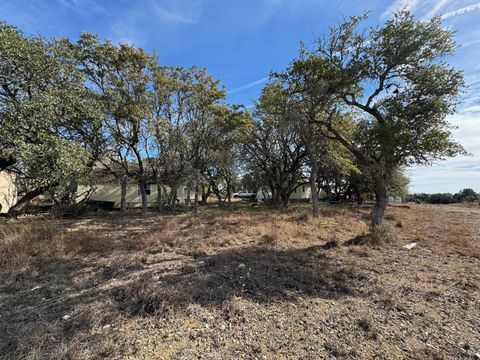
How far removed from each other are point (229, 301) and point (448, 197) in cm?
5923

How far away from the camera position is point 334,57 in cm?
873

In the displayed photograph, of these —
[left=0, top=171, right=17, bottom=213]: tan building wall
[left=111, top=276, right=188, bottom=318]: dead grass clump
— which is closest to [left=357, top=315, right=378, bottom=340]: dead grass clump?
[left=111, top=276, right=188, bottom=318]: dead grass clump

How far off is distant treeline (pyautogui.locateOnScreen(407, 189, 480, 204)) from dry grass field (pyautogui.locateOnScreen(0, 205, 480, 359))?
49.0m

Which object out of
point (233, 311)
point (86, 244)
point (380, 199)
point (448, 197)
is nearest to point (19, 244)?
point (86, 244)

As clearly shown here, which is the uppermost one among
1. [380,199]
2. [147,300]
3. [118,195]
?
[380,199]

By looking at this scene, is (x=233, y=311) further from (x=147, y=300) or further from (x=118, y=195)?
(x=118, y=195)

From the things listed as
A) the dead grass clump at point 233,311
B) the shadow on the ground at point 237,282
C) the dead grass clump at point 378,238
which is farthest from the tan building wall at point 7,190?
the dead grass clump at point 378,238

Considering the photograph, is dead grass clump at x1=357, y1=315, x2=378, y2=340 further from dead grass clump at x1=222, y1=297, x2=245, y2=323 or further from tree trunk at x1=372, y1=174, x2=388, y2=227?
tree trunk at x1=372, y1=174, x2=388, y2=227

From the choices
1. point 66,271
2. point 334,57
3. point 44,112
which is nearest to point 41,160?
point 44,112

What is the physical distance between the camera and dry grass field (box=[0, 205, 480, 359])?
2861 millimetres

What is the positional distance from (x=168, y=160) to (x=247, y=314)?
548 inches

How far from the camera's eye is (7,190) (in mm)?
16844

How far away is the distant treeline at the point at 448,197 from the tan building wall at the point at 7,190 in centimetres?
6041

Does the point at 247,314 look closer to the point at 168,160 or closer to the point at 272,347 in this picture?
the point at 272,347
